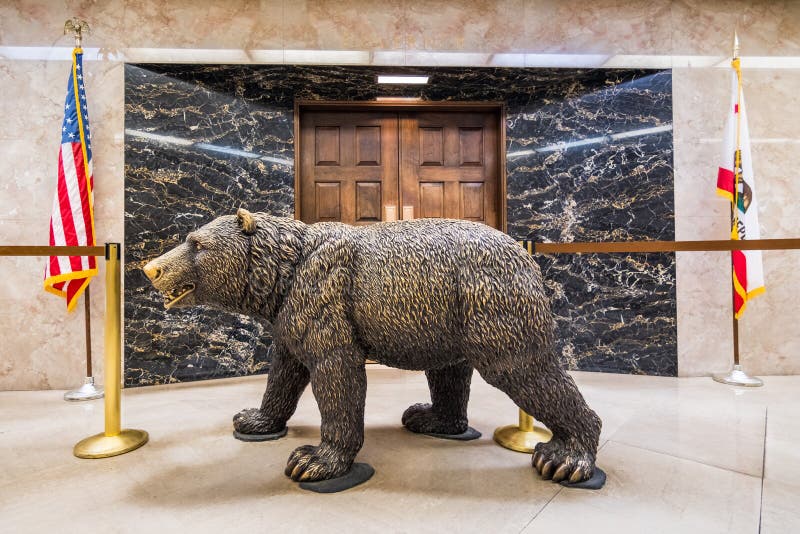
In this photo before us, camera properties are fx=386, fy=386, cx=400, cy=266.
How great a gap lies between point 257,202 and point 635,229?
155 inches

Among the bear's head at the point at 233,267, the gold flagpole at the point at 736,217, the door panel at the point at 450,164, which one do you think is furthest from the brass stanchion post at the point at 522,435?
the gold flagpole at the point at 736,217

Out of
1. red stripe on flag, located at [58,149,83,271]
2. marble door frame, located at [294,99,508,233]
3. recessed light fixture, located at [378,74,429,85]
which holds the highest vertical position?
recessed light fixture, located at [378,74,429,85]

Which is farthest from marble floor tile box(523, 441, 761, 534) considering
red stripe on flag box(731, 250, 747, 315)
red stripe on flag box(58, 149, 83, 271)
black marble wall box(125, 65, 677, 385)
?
red stripe on flag box(58, 149, 83, 271)

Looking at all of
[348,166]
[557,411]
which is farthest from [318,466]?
[348,166]

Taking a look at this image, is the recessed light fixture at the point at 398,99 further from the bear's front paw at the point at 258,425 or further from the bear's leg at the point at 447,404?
the bear's front paw at the point at 258,425

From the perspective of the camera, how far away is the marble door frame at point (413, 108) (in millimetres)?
4093

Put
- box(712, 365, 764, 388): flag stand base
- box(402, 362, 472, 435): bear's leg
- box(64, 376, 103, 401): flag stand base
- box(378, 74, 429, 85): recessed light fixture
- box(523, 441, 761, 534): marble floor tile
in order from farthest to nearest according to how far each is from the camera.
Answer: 1. box(378, 74, 429, 85): recessed light fixture
2. box(712, 365, 764, 388): flag stand base
3. box(64, 376, 103, 401): flag stand base
4. box(402, 362, 472, 435): bear's leg
5. box(523, 441, 761, 534): marble floor tile

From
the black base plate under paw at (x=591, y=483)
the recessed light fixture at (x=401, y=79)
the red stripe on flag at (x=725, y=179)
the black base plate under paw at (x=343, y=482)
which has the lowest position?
the black base plate under paw at (x=591, y=483)

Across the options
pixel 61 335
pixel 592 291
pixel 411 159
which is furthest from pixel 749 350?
pixel 61 335

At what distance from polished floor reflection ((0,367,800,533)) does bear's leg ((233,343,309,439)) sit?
10 cm

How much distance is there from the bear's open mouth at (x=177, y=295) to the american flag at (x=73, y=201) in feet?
7.94

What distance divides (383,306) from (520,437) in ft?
3.82

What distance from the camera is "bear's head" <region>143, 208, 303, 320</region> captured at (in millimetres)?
1664

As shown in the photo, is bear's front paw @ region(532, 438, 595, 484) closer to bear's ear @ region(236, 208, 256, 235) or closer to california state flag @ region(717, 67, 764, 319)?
bear's ear @ region(236, 208, 256, 235)
